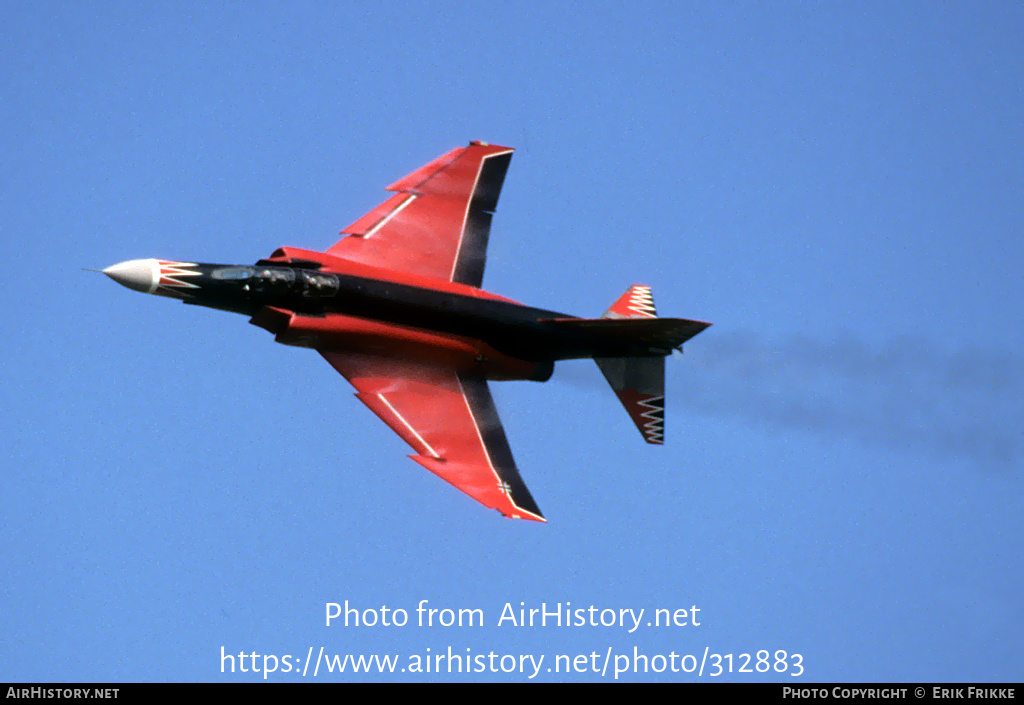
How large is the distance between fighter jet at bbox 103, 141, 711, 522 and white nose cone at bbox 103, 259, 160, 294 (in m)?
0.02

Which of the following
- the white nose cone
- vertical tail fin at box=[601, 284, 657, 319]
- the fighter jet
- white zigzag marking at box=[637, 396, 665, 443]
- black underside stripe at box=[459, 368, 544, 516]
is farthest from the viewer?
vertical tail fin at box=[601, 284, 657, 319]

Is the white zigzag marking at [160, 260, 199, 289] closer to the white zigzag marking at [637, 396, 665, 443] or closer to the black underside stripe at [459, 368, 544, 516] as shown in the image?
the black underside stripe at [459, 368, 544, 516]

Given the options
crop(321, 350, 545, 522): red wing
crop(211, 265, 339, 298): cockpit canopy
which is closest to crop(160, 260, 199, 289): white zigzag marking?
crop(211, 265, 339, 298): cockpit canopy

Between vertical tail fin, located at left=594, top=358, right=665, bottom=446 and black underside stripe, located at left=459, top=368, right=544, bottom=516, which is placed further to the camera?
vertical tail fin, located at left=594, top=358, right=665, bottom=446

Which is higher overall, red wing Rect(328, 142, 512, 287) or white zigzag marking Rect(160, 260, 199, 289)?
red wing Rect(328, 142, 512, 287)

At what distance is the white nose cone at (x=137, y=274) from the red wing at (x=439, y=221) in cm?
422

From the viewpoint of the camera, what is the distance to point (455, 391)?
39.5 meters

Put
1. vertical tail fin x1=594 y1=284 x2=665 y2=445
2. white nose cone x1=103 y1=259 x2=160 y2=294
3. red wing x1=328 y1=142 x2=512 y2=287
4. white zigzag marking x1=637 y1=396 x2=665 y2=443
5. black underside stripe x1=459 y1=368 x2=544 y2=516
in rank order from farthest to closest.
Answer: white zigzag marking x1=637 y1=396 x2=665 y2=443 → vertical tail fin x1=594 y1=284 x2=665 y2=445 → red wing x1=328 y1=142 x2=512 y2=287 → black underside stripe x1=459 y1=368 x2=544 y2=516 → white nose cone x1=103 y1=259 x2=160 y2=294

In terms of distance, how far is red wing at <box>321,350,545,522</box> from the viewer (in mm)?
38125

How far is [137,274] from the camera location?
37000 millimetres

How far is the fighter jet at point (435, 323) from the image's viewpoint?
37.8 m

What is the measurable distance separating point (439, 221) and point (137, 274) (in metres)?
7.33

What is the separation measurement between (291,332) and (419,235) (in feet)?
14.4
